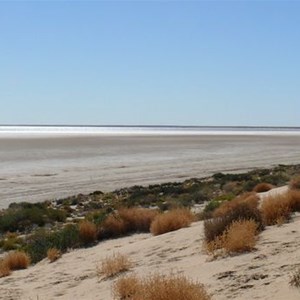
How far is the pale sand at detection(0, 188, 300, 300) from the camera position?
7.43 m

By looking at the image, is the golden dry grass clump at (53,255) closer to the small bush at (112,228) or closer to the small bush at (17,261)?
the small bush at (17,261)

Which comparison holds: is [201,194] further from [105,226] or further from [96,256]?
[96,256]

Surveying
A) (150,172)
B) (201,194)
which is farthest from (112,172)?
(201,194)

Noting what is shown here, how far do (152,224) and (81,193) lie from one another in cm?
1343

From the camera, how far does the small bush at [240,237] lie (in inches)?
367

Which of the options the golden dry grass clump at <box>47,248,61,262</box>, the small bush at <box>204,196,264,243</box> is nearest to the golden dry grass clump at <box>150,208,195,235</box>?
the golden dry grass clump at <box>47,248,61,262</box>

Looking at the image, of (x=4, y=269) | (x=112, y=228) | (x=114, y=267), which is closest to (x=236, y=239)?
(x=114, y=267)

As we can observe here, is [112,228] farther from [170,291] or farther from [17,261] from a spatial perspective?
[170,291]

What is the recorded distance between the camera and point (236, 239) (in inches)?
368

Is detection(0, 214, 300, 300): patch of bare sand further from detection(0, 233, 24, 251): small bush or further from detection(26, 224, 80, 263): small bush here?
detection(0, 233, 24, 251): small bush

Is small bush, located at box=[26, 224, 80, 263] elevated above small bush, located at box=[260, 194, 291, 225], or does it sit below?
below

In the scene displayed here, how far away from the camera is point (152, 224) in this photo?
14.1 meters

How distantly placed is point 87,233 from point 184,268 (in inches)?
208

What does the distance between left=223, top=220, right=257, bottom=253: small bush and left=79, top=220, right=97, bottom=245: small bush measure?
488cm
